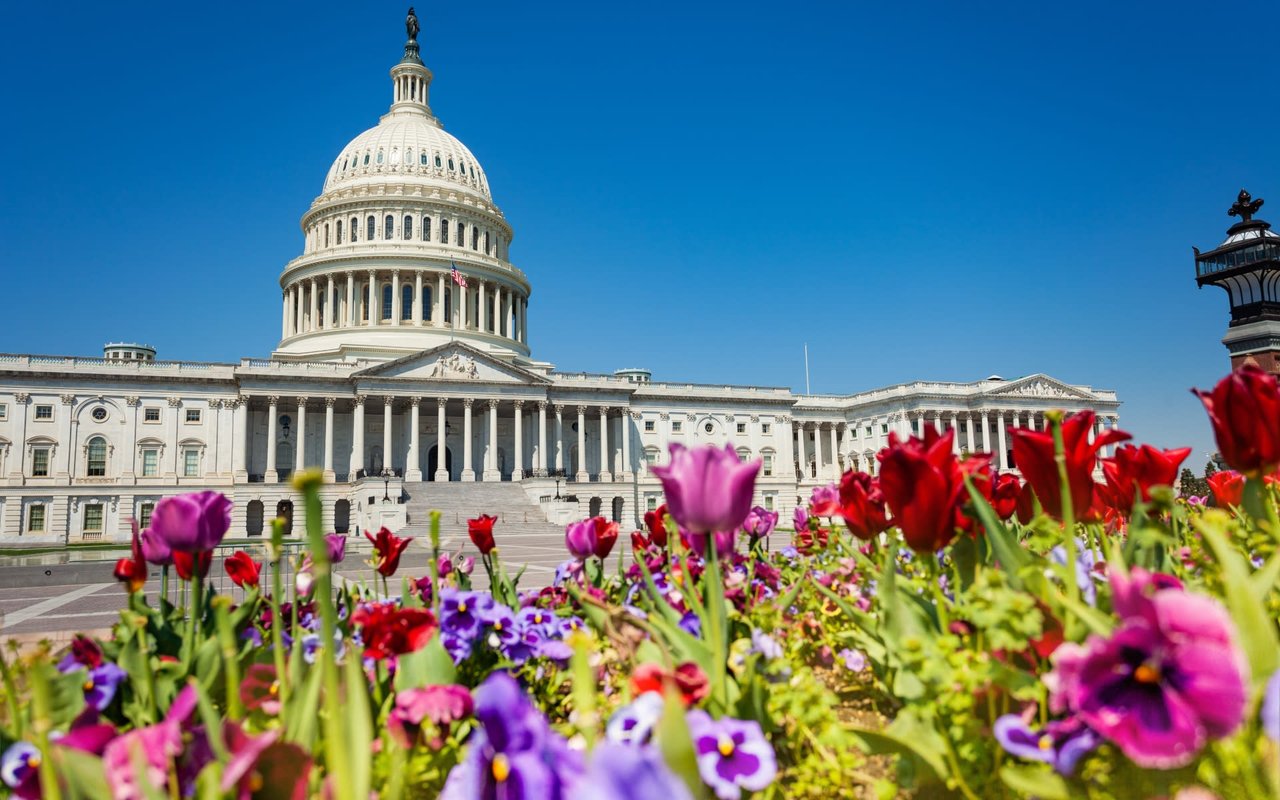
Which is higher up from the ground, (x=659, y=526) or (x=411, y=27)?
(x=411, y=27)

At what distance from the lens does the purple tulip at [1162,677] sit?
1.56m

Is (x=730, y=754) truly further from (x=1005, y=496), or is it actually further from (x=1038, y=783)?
(x=1005, y=496)

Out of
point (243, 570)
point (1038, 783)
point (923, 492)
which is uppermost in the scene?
point (923, 492)

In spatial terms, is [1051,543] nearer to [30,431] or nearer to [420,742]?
[420,742]

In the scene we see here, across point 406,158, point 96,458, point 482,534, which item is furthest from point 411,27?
point 482,534

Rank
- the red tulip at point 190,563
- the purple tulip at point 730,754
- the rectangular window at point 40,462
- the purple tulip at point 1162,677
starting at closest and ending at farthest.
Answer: the purple tulip at point 1162,677, the purple tulip at point 730,754, the red tulip at point 190,563, the rectangular window at point 40,462

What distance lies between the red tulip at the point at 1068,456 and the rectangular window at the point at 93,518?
62.6 meters

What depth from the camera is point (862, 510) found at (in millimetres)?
4199

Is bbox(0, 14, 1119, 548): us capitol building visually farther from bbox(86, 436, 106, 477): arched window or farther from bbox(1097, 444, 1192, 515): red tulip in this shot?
bbox(1097, 444, 1192, 515): red tulip

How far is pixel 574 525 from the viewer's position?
5223 mm

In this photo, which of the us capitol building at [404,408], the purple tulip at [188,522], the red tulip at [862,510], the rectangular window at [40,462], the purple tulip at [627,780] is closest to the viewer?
the purple tulip at [627,780]

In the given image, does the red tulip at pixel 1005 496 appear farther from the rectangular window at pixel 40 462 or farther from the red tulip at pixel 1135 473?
the rectangular window at pixel 40 462

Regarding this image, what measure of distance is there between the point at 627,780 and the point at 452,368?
59402 mm

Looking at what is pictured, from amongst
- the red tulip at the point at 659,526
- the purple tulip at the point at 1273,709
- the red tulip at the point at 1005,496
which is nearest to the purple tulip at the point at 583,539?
the red tulip at the point at 659,526
